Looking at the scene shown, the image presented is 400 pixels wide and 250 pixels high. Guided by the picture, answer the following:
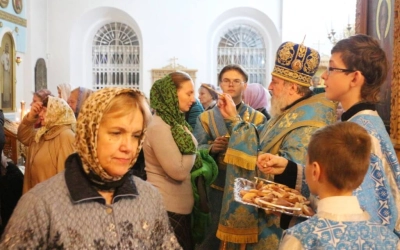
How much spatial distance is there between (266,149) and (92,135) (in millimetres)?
1557

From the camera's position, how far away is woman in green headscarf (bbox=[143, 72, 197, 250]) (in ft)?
9.93

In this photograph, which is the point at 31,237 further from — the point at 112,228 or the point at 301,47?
the point at 301,47

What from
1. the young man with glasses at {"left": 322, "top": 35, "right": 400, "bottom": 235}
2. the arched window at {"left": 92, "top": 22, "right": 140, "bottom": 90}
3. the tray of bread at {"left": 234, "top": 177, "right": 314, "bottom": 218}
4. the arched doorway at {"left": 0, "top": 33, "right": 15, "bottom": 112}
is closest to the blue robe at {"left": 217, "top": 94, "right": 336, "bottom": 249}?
the tray of bread at {"left": 234, "top": 177, "right": 314, "bottom": 218}

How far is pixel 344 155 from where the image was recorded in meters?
1.73

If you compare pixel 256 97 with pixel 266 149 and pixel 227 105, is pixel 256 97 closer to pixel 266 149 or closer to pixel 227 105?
pixel 227 105

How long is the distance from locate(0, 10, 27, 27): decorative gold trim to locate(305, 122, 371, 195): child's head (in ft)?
38.4

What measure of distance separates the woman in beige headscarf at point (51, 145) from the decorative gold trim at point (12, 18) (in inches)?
369

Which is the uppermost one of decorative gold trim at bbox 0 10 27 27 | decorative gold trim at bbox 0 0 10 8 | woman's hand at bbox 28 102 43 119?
decorative gold trim at bbox 0 0 10 8

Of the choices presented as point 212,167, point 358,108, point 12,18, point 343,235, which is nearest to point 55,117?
point 212,167

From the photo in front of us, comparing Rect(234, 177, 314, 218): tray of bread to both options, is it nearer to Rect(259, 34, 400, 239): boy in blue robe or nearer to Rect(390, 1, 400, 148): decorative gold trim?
Rect(259, 34, 400, 239): boy in blue robe

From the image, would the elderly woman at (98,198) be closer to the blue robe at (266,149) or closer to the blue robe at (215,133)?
the blue robe at (266,149)

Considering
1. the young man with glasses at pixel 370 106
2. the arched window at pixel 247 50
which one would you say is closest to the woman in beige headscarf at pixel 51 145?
the young man with glasses at pixel 370 106

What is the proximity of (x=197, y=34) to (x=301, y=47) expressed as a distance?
1317 cm

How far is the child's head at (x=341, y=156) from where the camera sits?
1737 mm
